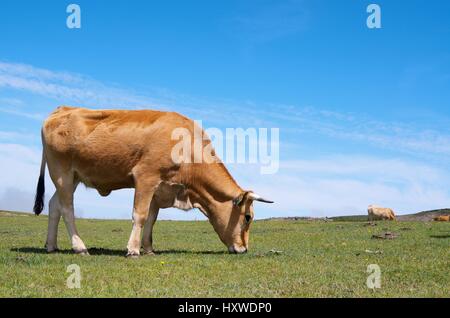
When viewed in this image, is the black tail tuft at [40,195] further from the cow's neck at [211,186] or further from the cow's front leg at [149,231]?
the cow's neck at [211,186]

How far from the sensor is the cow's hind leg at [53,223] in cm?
1719

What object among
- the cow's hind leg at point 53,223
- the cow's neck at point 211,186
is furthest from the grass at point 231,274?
the cow's neck at point 211,186

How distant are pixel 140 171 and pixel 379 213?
3927 cm

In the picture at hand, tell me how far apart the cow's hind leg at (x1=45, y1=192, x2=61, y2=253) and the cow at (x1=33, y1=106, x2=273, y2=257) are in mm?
31

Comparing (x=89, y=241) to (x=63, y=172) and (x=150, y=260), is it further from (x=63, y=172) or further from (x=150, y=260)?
(x=150, y=260)

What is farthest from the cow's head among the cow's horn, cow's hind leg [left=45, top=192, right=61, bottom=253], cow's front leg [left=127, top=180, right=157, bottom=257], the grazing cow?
the grazing cow

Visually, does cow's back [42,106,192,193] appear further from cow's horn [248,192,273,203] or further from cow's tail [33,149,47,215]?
cow's horn [248,192,273,203]

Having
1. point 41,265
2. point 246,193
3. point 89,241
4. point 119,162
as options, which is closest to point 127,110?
point 119,162

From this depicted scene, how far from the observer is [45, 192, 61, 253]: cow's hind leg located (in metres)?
17.2

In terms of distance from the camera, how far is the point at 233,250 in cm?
1681

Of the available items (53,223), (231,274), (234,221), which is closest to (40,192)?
(53,223)

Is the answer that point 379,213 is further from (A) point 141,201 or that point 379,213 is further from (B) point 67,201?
(B) point 67,201

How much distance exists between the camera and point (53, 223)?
17.4 m

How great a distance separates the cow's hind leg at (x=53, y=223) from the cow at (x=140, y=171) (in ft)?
0.10
